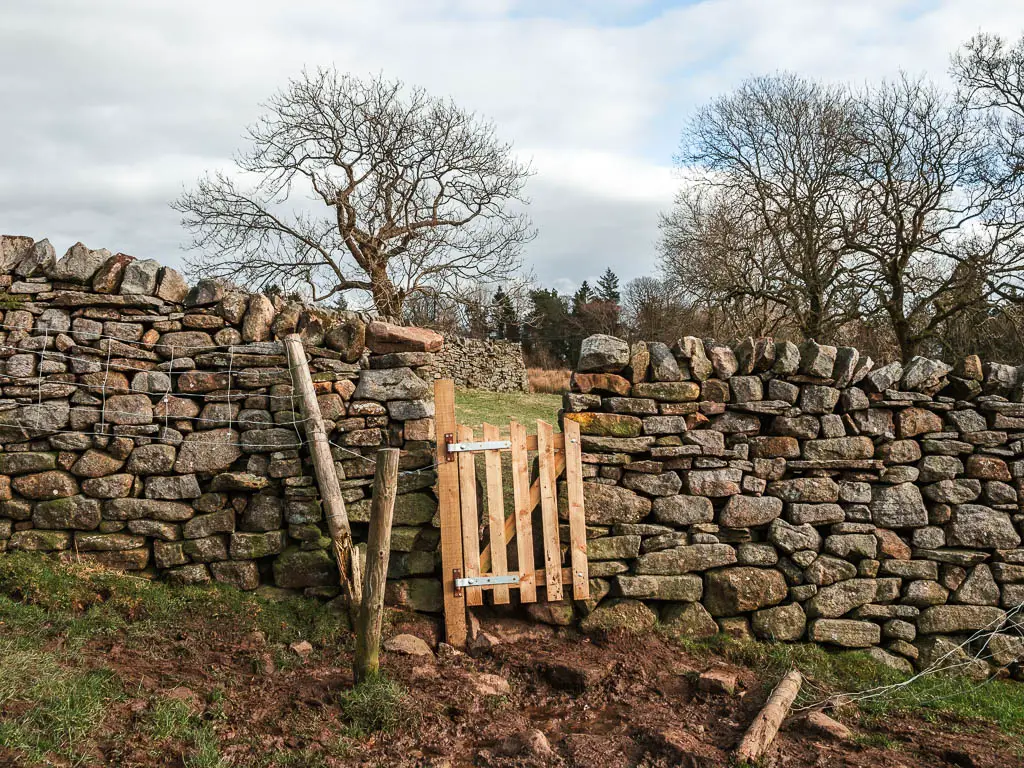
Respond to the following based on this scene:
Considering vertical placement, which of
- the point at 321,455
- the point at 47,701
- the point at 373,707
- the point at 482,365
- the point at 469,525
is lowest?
the point at 373,707

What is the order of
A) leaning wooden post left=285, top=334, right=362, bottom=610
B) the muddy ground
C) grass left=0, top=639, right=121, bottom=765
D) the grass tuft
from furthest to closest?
leaning wooden post left=285, top=334, right=362, bottom=610 → the grass tuft → the muddy ground → grass left=0, top=639, right=121, bottom=765

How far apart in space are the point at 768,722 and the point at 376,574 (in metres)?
2.53

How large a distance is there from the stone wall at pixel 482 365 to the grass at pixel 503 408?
756mm

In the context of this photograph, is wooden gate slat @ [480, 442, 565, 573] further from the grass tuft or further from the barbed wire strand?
the barbed wire strand

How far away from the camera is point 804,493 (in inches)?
236

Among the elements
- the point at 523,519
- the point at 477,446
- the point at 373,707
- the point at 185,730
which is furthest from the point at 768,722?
the point at 185,730

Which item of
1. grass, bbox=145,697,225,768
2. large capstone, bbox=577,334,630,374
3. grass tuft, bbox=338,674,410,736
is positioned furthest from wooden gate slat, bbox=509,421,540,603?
grass, bbox=145,697,225,768

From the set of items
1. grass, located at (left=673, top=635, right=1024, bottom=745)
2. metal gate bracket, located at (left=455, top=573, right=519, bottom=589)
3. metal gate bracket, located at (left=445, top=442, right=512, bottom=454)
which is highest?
metal gate bracket, located at (left=445, top=442, right=512, bottom=454)

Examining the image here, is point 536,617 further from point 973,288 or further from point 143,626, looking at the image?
point 973,288

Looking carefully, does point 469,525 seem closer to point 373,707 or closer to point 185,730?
point 373,707

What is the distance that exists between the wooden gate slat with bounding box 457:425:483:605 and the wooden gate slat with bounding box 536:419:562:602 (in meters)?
0.52

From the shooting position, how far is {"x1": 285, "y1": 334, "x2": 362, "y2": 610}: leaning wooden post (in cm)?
532

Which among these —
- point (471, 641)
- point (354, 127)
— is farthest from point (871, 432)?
point (354, 127)

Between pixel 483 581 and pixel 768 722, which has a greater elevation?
pixel 483 581
